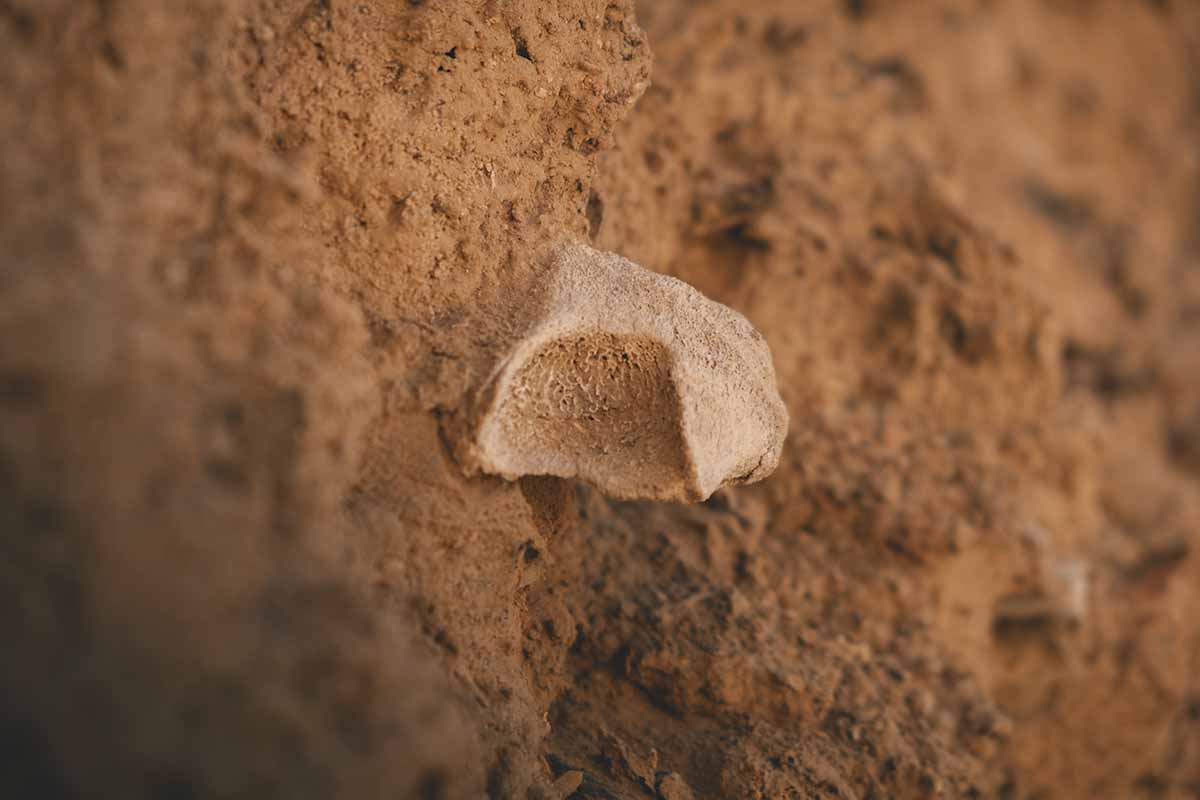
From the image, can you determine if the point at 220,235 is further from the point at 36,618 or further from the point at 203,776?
the point at 203,776

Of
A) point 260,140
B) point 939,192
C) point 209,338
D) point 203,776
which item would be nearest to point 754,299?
point 939,192

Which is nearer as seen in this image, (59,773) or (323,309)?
(59,773)

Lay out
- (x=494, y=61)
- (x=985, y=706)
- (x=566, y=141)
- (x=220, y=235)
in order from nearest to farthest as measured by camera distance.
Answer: (x=220, y=235) < (x=494, y=61) < (x=566, y=141) < (x=985, y=706)

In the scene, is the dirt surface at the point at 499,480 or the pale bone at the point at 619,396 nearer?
the dirt surface at the point at 499,480

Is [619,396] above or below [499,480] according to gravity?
above

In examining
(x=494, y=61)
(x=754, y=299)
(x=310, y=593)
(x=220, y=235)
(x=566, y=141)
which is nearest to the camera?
(x=310, y=593)
